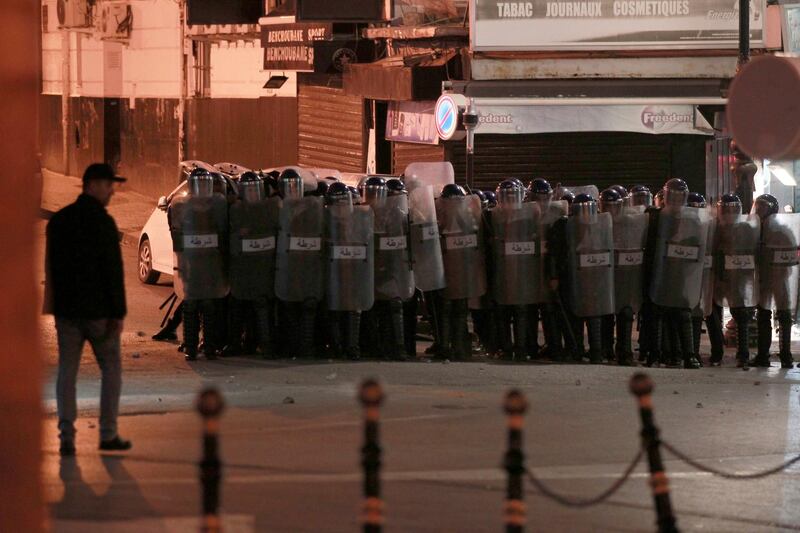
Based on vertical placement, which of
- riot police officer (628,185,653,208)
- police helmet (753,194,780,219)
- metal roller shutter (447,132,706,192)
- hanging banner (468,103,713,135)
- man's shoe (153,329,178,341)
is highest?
hanging banner (468,103,713,135)

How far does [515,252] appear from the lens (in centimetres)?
1451

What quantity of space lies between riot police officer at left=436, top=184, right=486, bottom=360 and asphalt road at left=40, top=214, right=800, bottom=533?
805 mm

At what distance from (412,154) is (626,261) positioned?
1023 centimetres

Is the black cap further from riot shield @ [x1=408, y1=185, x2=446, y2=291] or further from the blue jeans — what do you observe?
riot shield @ [x1=408, y1=185, x2=446, y2=291]

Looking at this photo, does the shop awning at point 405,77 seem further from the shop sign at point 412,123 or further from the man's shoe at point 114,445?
the man's shoe at point 114,445

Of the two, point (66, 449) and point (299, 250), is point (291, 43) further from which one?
point (66, 449)

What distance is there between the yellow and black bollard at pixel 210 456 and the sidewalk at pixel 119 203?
2112cm

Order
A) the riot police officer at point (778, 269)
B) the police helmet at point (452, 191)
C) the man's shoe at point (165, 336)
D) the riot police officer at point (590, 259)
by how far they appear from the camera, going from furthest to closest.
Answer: the man's shoe at point (165, 336) < the riot police officer at point (778, 269) < the police helmet at point (452, 191) < the riot police officer at point (590, 259)

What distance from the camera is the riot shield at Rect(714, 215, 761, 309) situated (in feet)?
49.3

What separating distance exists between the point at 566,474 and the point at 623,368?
5.04 meters

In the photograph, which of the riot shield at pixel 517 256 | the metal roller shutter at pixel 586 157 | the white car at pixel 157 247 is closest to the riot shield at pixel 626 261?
the riot shield at pixel 517 256

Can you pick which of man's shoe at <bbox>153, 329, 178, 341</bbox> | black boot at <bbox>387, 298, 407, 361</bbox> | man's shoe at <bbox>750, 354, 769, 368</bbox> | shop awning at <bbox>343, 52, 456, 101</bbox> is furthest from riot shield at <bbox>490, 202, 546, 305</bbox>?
shop awning at <bbox>343, 52, 456, 101</bbox>

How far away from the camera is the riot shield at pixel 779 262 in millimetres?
15023

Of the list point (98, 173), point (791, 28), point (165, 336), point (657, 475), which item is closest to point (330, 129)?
point (791, 28)
